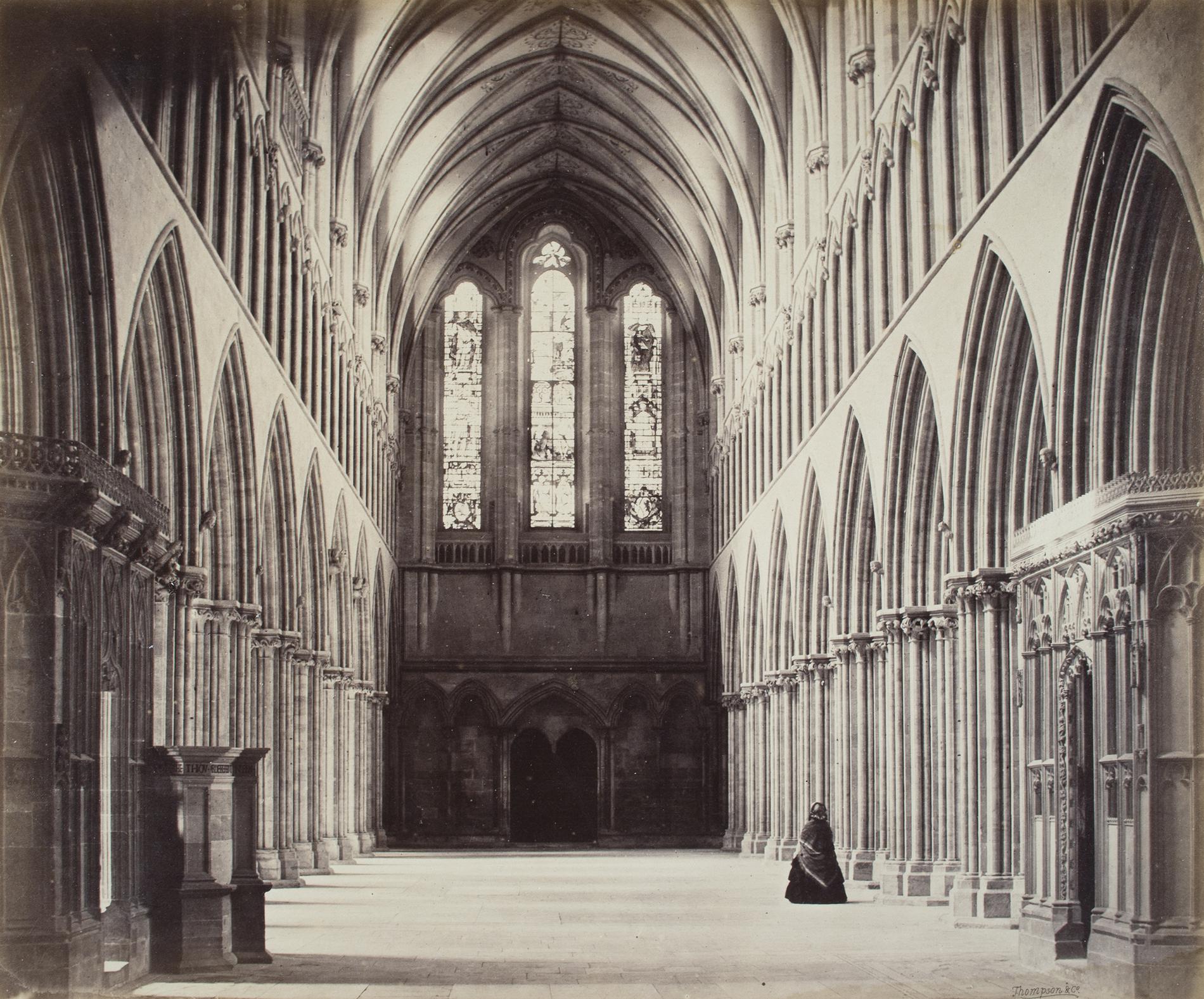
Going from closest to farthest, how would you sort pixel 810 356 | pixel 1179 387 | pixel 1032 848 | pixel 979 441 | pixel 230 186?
1. pixel 1032 848
2. pixel 1179 387
3. pixel 979 441
4. pixel 230 186
5. pixel 810 356

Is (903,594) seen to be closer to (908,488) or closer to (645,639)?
(908,488)

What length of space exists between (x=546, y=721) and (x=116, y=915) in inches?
1373

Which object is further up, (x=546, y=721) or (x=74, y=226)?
(x=74, y=226)

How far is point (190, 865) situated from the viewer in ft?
45.7

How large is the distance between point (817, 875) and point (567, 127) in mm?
27767

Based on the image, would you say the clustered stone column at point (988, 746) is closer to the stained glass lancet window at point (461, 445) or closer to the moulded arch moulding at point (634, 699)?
the moulded arch moulding at point (634, 699)

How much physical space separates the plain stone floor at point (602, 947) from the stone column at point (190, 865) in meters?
0.30

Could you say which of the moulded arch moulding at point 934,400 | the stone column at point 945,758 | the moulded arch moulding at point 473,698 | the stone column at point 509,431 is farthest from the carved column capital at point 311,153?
the moulded arch moulding at point 473,698

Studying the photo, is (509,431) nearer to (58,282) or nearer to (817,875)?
(817,875)

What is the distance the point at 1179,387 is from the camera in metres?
15.8

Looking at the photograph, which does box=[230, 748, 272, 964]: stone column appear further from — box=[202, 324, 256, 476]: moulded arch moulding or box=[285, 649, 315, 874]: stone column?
box=[285, 649, 315, 874]: stone column

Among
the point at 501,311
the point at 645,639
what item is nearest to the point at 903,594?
the point at 645,639

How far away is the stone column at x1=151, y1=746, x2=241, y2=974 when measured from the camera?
45.5 feet

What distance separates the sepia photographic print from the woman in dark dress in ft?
0.21
